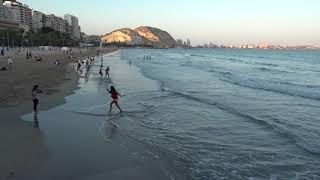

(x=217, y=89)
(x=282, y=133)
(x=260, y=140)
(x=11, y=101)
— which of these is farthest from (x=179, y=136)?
(x=217, y=89)

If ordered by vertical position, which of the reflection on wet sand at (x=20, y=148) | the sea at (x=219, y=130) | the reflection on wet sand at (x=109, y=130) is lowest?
the sea at (x=219, y=130)

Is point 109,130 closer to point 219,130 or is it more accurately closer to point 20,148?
point 20,148

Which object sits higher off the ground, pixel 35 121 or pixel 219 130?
pixel 35 121

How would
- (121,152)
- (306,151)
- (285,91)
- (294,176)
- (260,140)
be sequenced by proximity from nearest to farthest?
(294,176)
(121,152)
(306,151)
(260,140)
(285,91)

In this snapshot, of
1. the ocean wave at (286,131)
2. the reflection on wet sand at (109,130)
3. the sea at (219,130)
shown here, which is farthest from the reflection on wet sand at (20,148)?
the ocean wave at (286,131)

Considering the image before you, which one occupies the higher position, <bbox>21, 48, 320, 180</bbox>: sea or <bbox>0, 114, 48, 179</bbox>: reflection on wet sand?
<bbox>0, 114, 48, 179</bbox>: reflection on wet sand

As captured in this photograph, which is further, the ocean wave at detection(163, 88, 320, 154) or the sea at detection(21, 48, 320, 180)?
the ocean wave at detection(163, 88, 320, 154)

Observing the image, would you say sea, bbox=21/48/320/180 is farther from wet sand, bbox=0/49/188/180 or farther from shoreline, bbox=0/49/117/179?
shoreline, bbox=0/49/117/179

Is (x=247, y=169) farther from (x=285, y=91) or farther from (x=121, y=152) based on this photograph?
(x=285, y=91)

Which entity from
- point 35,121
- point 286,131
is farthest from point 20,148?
point 286,131

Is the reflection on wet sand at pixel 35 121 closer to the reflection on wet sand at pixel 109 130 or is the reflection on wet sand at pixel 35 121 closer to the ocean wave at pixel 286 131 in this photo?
the reflection on wet sand at pixel 109 130

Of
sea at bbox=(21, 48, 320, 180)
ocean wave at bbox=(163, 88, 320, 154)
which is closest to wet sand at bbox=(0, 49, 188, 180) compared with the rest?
sea at bbox=(21, 48, 320, 180)

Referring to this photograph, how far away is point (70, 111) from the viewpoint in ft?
62.8

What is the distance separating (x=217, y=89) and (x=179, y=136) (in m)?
17.3
